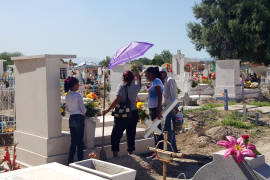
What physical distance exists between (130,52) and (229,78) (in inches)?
456

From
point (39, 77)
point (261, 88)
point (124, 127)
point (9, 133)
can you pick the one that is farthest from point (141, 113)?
point (261, 88)

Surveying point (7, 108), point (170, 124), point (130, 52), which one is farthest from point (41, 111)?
point (7, 108)

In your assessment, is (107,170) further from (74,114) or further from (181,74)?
(181,74)

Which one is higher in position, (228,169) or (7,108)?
(7,108)

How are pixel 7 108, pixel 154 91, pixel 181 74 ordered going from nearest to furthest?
pixel 154 91 < pixel 7 108 < pixel 181 74

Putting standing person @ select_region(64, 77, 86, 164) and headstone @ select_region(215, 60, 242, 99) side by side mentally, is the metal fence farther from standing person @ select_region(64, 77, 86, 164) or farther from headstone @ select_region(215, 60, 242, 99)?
headstone @ select_region(215, 60, 242, 99)

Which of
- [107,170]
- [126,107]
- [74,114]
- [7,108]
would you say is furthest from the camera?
[7,108]

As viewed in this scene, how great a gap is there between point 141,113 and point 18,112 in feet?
8.24

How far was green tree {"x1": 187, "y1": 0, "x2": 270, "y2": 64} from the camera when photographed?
985 inches

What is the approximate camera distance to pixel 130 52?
18.7 feet

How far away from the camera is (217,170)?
10.8 ft

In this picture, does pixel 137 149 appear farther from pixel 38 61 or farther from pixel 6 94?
pixel 6 94

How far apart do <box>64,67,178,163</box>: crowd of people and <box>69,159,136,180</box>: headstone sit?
1.44m

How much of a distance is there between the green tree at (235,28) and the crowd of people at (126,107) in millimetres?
20899
